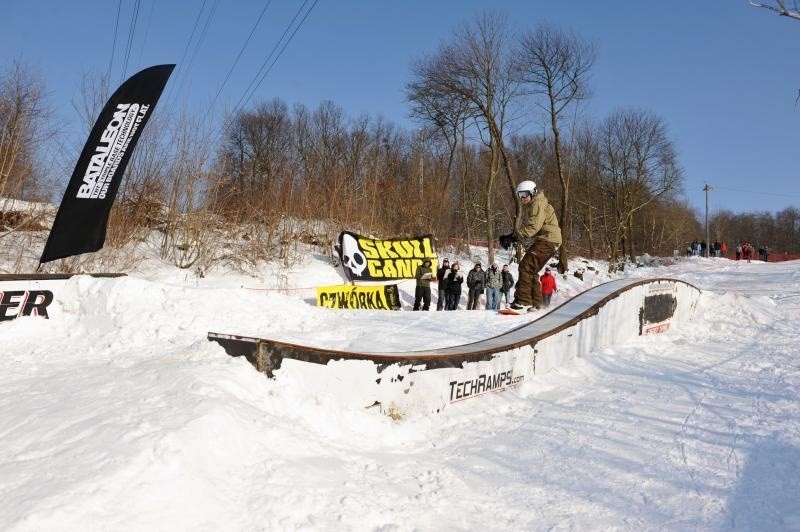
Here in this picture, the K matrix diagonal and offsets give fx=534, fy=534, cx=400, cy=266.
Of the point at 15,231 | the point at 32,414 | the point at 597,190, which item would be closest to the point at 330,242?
the point at 15,231

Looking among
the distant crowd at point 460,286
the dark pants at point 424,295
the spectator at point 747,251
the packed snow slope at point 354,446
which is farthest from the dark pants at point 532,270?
the spectator at point 747,251

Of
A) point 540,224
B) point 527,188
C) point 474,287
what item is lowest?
point 474,287

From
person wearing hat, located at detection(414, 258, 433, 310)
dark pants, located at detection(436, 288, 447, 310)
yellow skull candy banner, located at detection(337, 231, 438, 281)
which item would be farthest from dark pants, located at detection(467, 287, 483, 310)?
yellow skull candy banner, located at detection(337, 231, 438, 281)

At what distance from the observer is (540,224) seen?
797 cm

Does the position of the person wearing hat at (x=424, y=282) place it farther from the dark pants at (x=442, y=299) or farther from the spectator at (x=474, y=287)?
the spectator at (x=474, y=287)

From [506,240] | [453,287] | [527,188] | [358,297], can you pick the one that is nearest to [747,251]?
[453,287]

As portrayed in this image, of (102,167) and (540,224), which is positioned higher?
(102,167)

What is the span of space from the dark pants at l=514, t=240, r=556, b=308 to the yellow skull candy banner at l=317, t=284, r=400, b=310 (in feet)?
19.9

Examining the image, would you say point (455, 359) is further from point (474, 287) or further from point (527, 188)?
point (474, 287)

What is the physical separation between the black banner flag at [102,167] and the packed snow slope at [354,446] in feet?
5.61

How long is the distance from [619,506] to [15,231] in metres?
13.8

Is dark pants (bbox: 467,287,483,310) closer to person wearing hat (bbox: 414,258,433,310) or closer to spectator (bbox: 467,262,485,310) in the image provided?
spectator (bbox: 467,262,485,310)

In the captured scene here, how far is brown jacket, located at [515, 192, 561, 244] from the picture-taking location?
7887mm

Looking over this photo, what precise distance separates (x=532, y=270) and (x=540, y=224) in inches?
34.9
